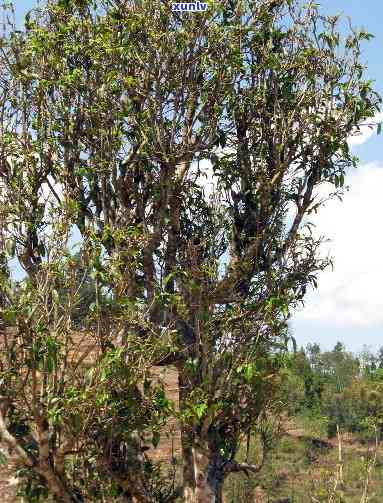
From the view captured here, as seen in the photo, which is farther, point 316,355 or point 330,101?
point 316,355

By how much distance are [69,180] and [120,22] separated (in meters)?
Answer: 1.88

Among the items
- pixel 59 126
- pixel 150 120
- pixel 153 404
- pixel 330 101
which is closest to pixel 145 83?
pixel 150 120

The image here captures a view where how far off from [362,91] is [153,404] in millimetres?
4313

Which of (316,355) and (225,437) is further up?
(316,355)

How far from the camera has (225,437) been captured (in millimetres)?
8453

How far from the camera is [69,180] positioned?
8281 mm

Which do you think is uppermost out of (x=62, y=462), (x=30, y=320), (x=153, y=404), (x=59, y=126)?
(x=59, y=126)

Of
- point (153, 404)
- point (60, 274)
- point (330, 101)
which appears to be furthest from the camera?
point (330, 101)

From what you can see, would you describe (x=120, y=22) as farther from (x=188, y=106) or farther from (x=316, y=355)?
(x=316, y=355)

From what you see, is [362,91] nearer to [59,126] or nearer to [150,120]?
[150,120]

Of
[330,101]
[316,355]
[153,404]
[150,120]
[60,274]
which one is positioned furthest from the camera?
[316,355]

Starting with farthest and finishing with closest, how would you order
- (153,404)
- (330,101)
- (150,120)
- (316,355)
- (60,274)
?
(316,355), (330,101), (150,120), (153,404), (60,274)

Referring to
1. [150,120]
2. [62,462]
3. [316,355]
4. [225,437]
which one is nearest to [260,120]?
[150,120]

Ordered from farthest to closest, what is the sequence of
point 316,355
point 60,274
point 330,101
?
point 316,355, point 330,101, point 60,274
